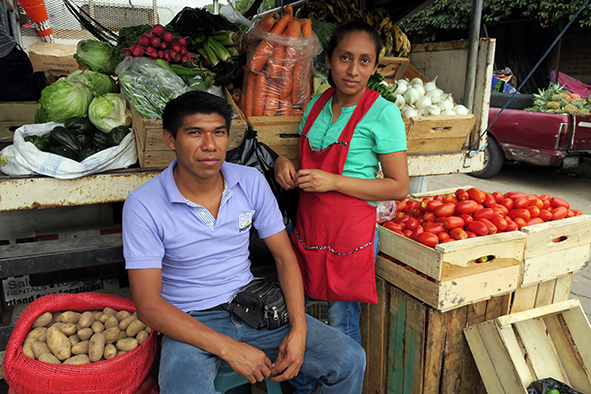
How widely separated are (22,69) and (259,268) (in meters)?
3.51

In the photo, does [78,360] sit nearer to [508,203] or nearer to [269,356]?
[269,356]

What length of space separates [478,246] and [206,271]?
1.28 m

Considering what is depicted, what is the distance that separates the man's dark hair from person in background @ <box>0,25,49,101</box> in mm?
3289

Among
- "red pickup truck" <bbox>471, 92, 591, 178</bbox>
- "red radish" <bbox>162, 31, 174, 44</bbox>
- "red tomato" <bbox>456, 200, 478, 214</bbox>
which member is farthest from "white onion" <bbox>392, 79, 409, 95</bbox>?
"red pickup truck" <bbox>471, 92, 591, 178</bbox>

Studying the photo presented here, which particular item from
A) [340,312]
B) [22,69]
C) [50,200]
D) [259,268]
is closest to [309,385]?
[340,312]

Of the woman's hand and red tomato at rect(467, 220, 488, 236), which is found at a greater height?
the woman's hand

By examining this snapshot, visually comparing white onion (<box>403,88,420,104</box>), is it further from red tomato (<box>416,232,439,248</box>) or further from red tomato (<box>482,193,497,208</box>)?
red tomato (<box>416,232,439,248</box>)

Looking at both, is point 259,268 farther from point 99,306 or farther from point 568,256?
point 568,256

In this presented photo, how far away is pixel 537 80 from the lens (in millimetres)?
11914

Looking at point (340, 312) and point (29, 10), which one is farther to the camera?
point (29, 10)

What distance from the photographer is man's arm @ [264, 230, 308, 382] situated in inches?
65.5

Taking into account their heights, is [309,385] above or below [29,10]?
below

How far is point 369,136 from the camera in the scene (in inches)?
72.9

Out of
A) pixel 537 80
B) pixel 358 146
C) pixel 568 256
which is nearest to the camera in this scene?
pixel 358 146
